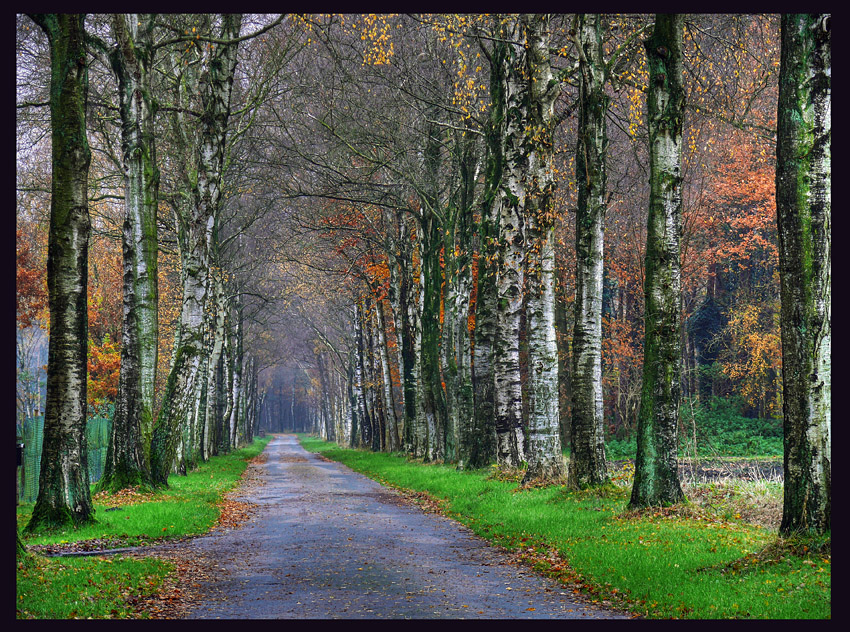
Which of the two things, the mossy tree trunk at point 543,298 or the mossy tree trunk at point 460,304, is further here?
the mossy tree trunk at point 460,304

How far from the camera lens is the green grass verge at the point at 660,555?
22.9 ft

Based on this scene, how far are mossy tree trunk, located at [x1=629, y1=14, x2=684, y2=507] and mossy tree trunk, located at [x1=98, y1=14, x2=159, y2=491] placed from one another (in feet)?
33.4

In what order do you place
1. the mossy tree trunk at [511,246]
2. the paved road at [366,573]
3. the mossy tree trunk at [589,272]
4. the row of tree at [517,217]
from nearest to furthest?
1. the paved road at [366,573]
2. the row of tree at [517,217]
3. the mossy tree trunk at [589,272]
4. the mossy tree trunk at [511,246]

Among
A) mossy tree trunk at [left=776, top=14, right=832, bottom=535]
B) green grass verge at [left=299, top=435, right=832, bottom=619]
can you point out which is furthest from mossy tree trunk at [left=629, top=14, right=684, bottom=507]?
mossy tree trunk at [left=776, top=14, right=832, bottom=535]

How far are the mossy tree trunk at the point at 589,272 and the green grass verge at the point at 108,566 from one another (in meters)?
6.69

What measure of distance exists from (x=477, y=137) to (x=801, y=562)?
18.6 m

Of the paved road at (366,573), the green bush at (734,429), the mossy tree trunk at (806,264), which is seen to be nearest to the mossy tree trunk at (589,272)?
the paved road at (366,573)

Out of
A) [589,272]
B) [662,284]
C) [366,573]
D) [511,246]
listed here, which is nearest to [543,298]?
[589,272]

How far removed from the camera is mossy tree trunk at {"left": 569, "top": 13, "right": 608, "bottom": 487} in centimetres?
1468

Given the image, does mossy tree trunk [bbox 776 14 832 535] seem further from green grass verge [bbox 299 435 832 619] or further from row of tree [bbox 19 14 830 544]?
green grass verge [bbox 299 435 832 619]

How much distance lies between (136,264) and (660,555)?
12179mm

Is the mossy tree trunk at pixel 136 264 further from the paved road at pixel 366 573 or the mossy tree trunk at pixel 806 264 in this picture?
the mossy tree trunk at pixel 806 264

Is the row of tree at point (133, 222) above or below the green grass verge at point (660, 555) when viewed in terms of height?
above

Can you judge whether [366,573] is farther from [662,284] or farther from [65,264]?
[662,284]
